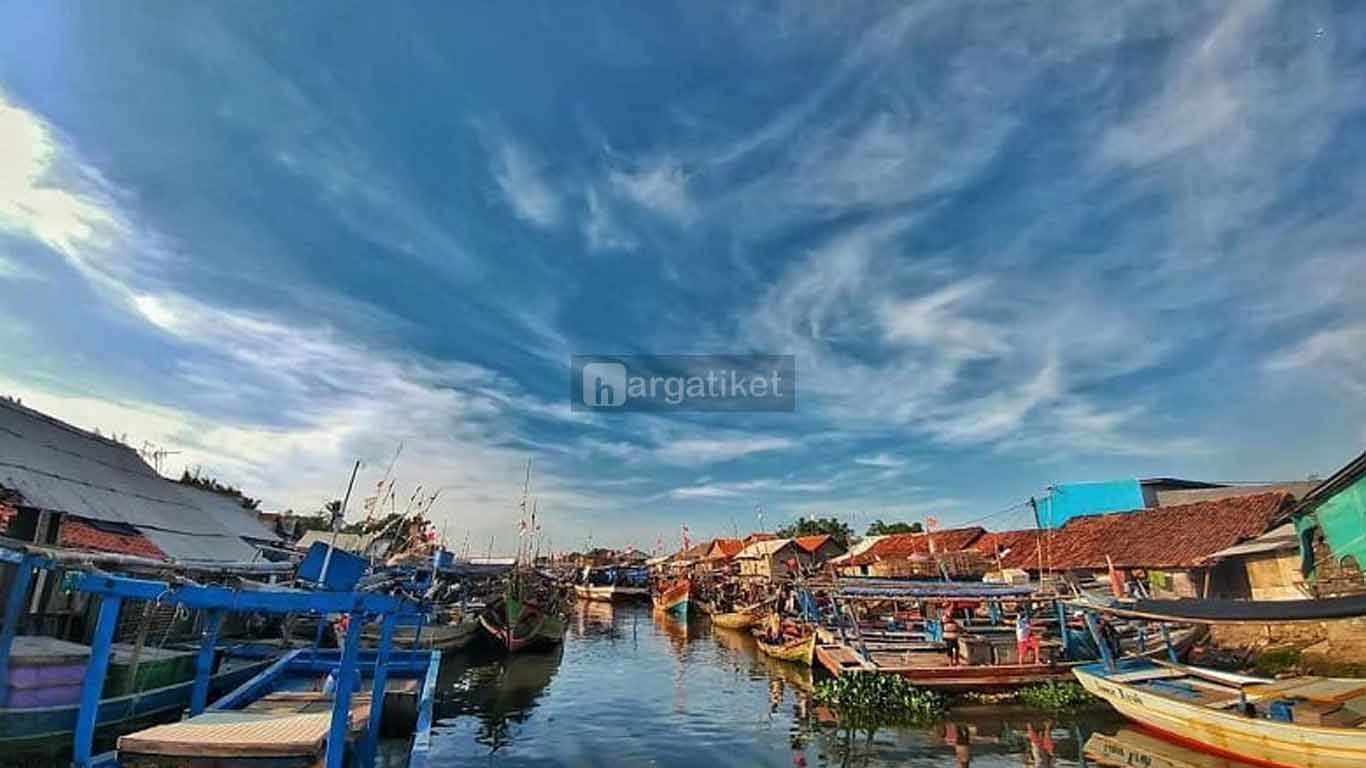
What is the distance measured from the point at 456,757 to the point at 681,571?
204 ft

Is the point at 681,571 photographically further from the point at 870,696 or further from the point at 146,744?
the point at 146,744

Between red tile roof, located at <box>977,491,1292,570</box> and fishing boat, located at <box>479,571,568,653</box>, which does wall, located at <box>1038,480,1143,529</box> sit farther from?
fishing boat, located at <box>479,571,568,653</box>

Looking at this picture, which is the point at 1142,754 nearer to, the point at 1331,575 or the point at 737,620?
the point at 1331,575

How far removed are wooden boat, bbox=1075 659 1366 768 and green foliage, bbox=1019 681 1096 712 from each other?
1669 millimetres

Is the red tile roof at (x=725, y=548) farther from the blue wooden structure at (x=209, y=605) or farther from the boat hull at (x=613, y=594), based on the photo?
the blue wooden structure at (x=209, y=605)

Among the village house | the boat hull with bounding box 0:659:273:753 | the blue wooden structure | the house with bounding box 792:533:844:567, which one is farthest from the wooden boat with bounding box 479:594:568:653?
the house with bounding box 792:533:844:567

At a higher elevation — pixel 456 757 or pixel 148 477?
pixel 148 477

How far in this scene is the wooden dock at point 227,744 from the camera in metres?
7.85

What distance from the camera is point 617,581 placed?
3000 inches

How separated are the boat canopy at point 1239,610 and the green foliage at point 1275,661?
7.42m

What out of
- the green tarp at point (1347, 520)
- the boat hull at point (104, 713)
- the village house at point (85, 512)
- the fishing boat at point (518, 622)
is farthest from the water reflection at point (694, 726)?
the village house at point (85, 512)

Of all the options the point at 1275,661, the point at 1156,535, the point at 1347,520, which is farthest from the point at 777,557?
the point at 1347,520

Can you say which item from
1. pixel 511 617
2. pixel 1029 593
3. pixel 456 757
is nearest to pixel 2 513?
pixel 456 757

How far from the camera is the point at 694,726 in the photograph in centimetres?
1764
